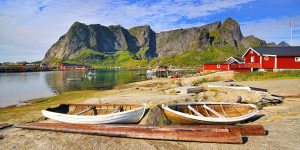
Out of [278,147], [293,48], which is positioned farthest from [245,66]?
[278,147]

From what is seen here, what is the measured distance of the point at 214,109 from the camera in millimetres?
19125

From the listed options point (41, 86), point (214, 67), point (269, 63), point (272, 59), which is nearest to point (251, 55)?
point (269, 63)

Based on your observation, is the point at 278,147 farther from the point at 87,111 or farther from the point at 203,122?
the point at 87,111

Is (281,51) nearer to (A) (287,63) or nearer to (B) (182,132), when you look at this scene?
(A) (287,63)

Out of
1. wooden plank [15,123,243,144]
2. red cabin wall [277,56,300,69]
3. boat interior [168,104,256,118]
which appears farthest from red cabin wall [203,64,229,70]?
wooden plank [15,123,243,144]

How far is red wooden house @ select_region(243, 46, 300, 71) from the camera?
49438mm

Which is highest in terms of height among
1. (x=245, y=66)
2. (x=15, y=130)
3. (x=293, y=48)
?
(x=293, y=48)

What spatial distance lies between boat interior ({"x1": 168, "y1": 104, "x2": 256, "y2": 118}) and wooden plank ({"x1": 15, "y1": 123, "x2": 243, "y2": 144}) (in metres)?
4.34

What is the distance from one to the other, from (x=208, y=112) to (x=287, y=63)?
39.7 meters

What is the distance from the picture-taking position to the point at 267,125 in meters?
15.8

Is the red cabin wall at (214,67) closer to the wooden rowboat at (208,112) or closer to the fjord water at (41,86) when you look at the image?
the fjord water at (41,86)

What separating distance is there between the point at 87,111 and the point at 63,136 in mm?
4321

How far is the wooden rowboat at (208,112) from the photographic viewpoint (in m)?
16.1

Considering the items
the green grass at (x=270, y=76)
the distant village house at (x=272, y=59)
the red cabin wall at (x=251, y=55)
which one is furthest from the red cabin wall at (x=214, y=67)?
the green grass at (x=270, y=76)
